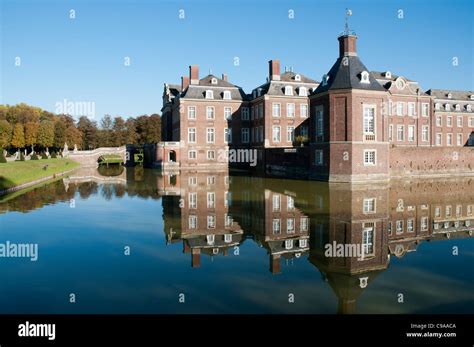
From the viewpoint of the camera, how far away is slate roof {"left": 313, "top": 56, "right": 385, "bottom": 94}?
25703 millimetres

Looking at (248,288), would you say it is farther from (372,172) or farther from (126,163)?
(126,163)

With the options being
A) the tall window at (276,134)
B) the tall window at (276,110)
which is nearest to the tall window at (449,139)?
the tall window at (276,134)

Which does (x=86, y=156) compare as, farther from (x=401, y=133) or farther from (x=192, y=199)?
(x=192, y=199)

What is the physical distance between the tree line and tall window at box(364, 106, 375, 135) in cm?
5065

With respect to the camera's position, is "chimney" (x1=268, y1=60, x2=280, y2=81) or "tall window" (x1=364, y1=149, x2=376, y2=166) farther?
"chimney" (x1=268, y1=60, x2=280, y2=81)

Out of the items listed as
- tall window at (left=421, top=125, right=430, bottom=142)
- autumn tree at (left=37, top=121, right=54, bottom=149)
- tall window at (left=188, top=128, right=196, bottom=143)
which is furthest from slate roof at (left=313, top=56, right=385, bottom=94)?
autumn tree at (left=37, top=121, right=54, bottom=149)

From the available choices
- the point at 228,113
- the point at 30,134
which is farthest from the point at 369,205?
the point at 30,134

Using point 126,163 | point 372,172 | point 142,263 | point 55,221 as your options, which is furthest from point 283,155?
point 126,163

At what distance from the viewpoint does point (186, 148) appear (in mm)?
43156

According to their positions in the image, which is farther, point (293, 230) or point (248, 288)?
point (293, 230)

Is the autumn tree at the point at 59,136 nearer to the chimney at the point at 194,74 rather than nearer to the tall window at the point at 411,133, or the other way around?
the chimney at the point at 194,74

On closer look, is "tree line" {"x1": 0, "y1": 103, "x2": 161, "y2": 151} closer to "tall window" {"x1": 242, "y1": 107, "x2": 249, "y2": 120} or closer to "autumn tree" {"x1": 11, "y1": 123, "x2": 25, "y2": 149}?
"autumn tree" {"x1": 11, "y1": 123, "x2": 25, "y2": 149}

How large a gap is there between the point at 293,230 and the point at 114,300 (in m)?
6.31

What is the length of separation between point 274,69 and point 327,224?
3191 centimetres
